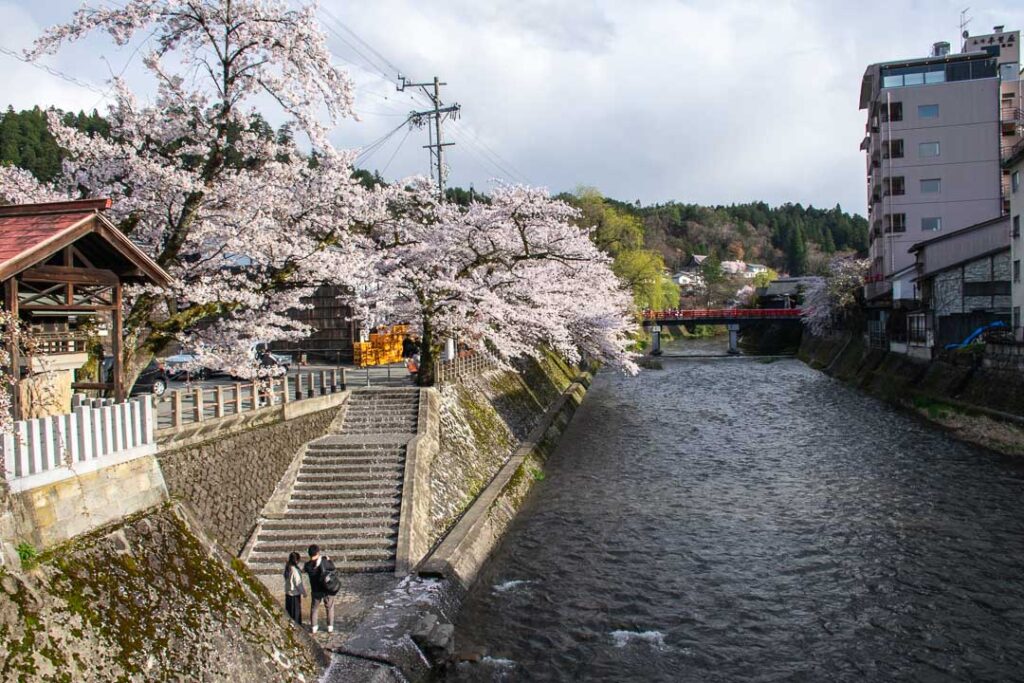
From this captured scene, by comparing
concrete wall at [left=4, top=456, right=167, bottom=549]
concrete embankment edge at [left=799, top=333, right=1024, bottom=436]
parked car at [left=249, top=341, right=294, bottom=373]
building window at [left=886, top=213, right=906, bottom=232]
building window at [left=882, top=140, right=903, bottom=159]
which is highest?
building window at [left=882, top=140, right=903, bottom=159]

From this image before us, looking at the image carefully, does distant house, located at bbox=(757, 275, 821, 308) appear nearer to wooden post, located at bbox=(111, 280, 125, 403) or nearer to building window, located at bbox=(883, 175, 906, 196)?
building window, located at bbox=(883, 175, 906, 196)

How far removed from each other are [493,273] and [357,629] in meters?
18.4

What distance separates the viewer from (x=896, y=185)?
5478 centimetres

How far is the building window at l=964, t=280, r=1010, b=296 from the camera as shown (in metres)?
38.2

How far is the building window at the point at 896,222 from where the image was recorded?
55.3 metres

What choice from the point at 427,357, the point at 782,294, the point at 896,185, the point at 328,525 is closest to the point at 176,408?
the point at 328,525

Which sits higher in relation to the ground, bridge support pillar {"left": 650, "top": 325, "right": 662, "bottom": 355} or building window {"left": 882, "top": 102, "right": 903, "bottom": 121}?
building window {"left": 882, "top": 102, "right": 903, "bottom": 121}

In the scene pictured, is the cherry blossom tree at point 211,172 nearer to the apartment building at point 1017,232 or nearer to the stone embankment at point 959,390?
the stone embankment at point 959,390

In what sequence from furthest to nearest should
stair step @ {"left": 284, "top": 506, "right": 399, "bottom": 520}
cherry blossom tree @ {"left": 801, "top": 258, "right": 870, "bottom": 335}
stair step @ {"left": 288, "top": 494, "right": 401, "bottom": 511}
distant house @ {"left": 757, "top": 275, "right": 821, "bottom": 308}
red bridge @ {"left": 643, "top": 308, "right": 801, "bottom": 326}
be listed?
distant house @ {"left": 757, "top": 275, "right": 821, "bottom": 308} < red bridge @ {"left": 643, "top": 308, "right": 801, "bottom": 326} < cherry blossom tree @ {"left": 801, "top": 258, "right": 870, "bottom": 335} < stair step @ {"left": 288, "top": 494, "right": 401, "bottom": 511} < stair step @ {"left": 284, "top": 506, "right": 399, "bottom": 520}

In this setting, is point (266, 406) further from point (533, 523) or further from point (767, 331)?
point (767, 331)

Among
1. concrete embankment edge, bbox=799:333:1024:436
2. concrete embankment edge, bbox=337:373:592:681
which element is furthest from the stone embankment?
concrete embankment edge, bbox=337:373:592:681

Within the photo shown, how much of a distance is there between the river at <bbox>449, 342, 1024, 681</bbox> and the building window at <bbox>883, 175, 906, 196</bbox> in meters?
30.7

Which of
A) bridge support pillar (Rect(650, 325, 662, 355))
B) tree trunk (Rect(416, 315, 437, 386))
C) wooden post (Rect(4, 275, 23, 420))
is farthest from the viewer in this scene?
bridge support pillar (Rect(650, 325, 662, 355))

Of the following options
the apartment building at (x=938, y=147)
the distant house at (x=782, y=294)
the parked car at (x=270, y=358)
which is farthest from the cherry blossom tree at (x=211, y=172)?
the distant house at (x=782, y=294)
